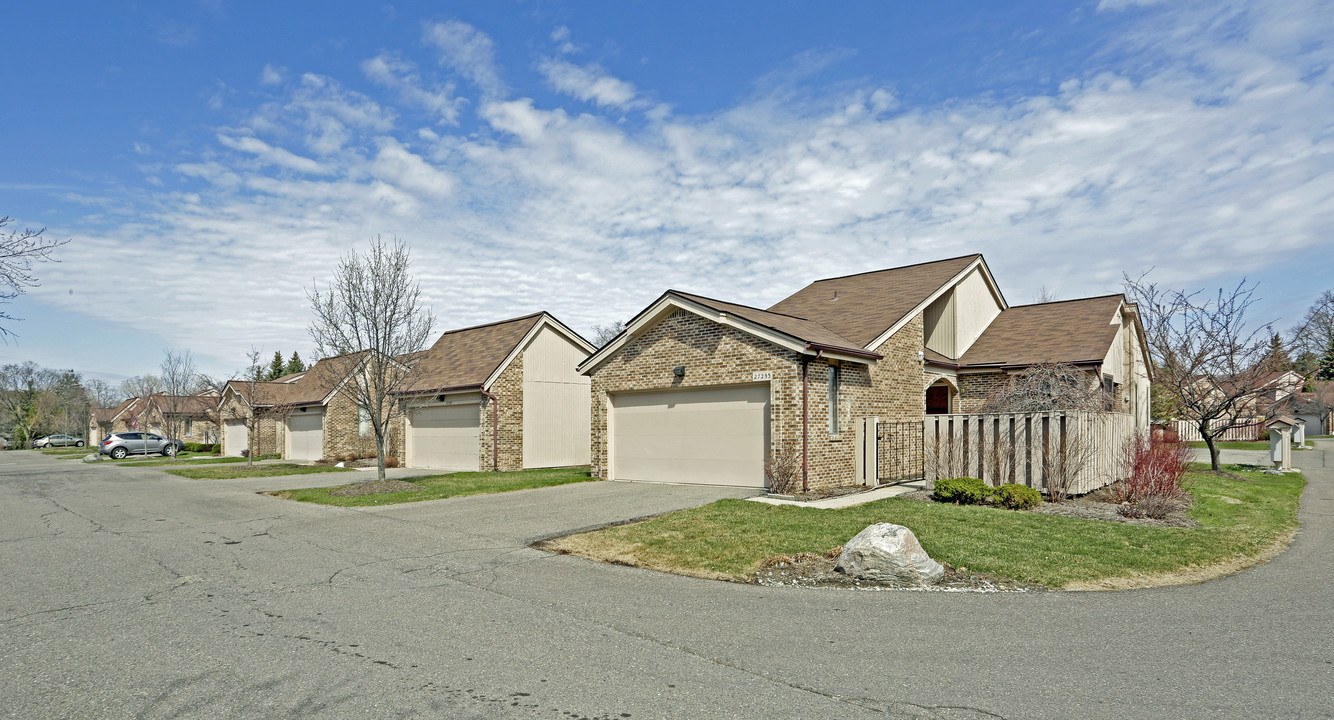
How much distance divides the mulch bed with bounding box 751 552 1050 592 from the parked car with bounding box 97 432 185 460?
44.2m

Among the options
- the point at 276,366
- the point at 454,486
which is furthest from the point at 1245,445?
the point at 276,366

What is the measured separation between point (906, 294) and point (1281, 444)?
43.4 ft

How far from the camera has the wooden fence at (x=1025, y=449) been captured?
13266mm

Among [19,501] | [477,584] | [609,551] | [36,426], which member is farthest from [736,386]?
[36,426]

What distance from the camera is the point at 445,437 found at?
992 inches

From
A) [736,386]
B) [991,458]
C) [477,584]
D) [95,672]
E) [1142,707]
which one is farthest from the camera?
[736,386]

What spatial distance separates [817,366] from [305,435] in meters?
26.6

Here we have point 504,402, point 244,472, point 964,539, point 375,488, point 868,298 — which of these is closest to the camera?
point 964,539

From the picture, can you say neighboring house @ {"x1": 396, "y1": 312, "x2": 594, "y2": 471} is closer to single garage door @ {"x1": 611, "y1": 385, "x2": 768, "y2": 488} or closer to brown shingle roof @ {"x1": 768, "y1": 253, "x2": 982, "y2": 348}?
single garage door @ {"x1": 611, "y1": 385, "x2": 768, "y2": 488}

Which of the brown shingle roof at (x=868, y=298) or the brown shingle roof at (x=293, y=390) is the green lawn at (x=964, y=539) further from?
the brown shingle roof at (x=293, y=390)

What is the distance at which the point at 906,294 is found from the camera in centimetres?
2052

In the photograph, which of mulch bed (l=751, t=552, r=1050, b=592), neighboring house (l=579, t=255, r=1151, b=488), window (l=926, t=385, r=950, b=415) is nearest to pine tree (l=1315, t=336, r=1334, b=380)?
neighboring house (l=579, t=255, r=1151, b=488)

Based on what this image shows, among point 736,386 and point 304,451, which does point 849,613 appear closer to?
point 736,386

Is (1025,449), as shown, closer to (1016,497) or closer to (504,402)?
(1016,497)
